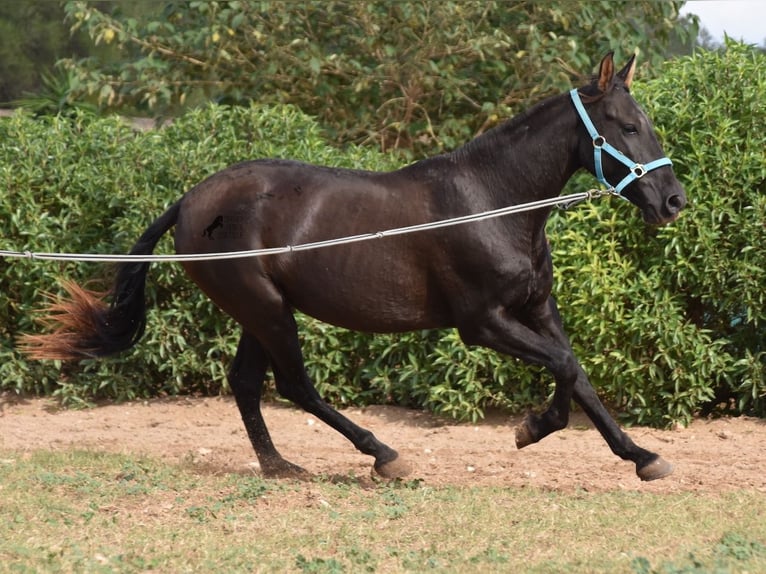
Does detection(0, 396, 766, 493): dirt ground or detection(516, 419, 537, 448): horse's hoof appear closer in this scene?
detection(516, 419, 537, 448): horse's hoof

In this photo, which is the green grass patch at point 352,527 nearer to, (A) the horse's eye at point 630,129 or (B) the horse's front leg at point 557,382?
(B) the horse's front leg at point 557,382

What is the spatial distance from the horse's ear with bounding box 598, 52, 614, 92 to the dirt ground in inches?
80.0

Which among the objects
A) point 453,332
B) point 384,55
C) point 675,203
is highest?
point 384,55

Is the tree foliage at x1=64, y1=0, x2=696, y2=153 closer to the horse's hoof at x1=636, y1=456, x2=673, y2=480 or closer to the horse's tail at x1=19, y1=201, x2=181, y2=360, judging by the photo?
the horse's tail at x1=19, y1=201, x2=181, y2=360

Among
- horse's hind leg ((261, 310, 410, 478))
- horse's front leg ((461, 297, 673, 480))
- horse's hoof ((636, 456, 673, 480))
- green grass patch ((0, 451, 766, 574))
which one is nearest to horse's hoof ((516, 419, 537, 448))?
horse's front leg ((461, 297, 673, 480))

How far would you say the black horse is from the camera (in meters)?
5.38

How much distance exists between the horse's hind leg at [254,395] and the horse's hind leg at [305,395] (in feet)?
0.56

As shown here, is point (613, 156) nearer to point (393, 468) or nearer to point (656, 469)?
point (656, 469)

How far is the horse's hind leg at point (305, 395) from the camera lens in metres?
5.99

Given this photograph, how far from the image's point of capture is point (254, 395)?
20.8ft

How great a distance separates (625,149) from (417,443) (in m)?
2.75

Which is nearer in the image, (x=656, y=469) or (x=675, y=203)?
(x=675, y=203)

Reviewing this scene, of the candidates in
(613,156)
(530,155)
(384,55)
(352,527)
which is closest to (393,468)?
(352,527)

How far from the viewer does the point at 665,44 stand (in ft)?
35.0
